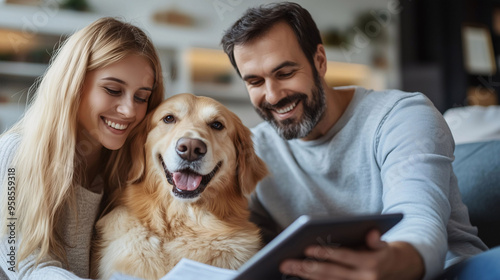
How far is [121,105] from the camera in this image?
Result: 4.45 ft

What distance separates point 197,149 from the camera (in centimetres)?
129

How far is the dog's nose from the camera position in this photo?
1276 millimetres

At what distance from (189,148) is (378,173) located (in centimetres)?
71

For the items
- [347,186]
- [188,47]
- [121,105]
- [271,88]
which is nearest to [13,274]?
[121,105]

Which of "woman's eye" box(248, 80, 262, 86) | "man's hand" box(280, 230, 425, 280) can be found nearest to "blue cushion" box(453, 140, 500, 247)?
"woman's eye" box(248, 80, 262, 86)

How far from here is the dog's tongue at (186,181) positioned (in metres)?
1.34

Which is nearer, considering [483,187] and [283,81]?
[283,81]

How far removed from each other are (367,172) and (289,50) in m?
0.53

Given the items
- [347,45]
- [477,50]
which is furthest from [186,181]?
[477,50]

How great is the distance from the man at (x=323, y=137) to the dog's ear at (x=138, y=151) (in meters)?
0.47

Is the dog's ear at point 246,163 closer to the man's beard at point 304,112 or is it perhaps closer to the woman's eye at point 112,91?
the man's beard at point 304,112

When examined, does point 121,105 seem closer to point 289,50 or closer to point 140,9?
point 289,50

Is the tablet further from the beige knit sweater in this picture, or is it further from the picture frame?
the picture frame

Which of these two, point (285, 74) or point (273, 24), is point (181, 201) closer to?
point (285, 74)
